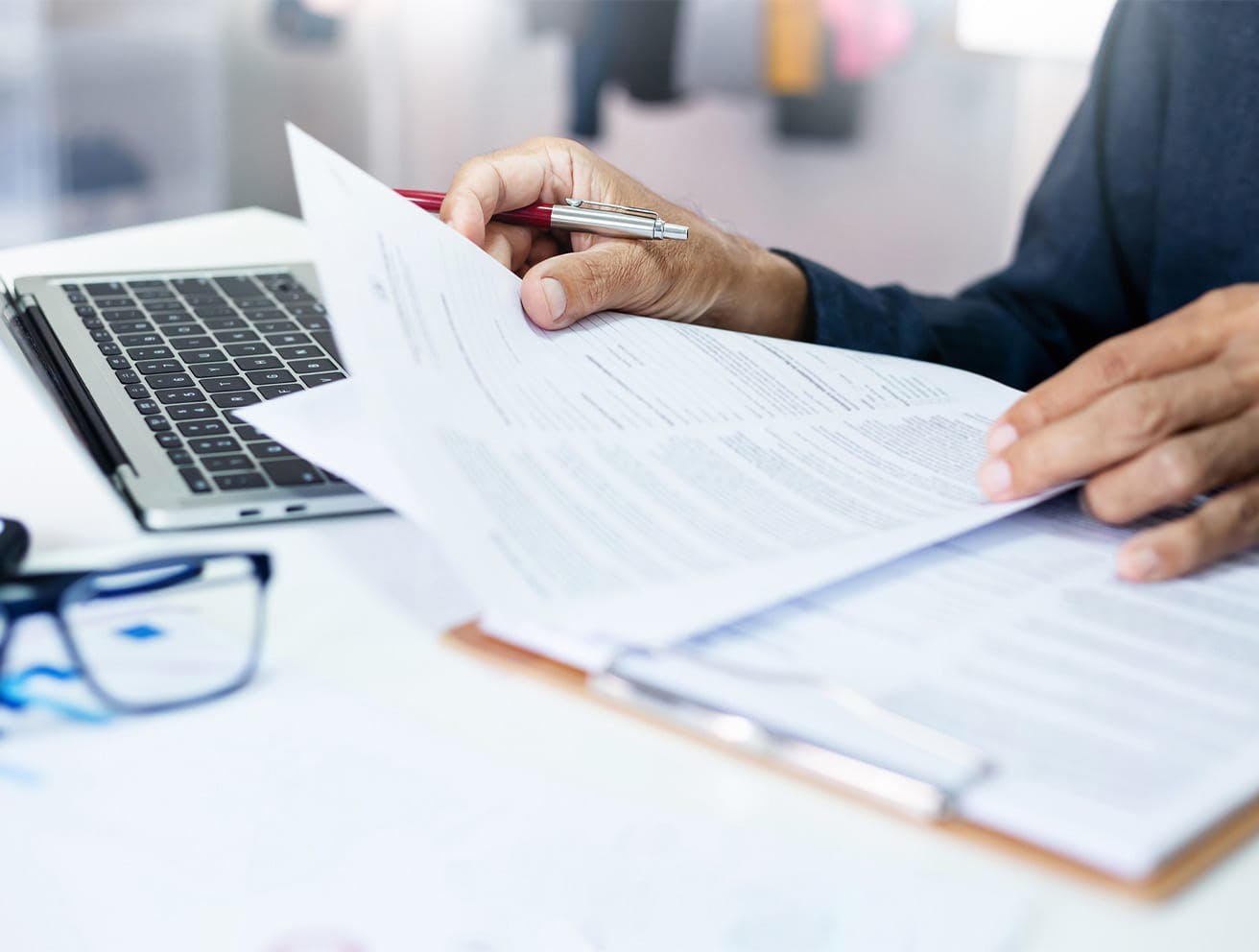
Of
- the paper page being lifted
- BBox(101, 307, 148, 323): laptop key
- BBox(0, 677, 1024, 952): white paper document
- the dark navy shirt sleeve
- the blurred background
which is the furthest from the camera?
the blurred background

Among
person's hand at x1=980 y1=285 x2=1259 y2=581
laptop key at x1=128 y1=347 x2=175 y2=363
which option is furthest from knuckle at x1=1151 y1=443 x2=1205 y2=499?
laptop key at x1=128 y1=347 x2=175 y2=363

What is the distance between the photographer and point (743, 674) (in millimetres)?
409

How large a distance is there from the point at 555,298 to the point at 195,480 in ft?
0.65

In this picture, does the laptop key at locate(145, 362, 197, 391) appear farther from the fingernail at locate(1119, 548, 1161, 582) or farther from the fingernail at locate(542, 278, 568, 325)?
the fingernail at locate(1119, 548, 1161, 582)

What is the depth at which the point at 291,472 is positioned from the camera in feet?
1.86

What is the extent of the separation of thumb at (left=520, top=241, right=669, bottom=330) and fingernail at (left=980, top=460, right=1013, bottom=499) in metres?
0.23

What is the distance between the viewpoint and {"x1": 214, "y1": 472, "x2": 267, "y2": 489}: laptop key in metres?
0.55

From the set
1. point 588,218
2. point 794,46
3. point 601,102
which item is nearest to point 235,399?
point 588,218

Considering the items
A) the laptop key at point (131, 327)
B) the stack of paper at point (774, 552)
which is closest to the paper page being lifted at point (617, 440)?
the stack of paper at point (774, 552)

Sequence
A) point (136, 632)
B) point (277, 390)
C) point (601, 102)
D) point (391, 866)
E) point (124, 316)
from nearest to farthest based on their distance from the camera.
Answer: point (391, 866), point (136, 632), point (277, 390), point (124, 316), point (601, 102)

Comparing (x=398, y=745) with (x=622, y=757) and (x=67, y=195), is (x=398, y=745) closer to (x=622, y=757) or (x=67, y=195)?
(x=622, y=757)

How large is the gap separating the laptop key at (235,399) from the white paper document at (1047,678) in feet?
1.00

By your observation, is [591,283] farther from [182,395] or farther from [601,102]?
[601,102]

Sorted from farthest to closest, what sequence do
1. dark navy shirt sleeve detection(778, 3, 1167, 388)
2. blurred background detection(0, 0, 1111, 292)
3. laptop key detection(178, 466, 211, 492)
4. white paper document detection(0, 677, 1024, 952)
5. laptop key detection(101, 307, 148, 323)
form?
blurred background detection(0, 0, 1111, 292) → dark navy shirt sleeve detection(778, 3, 1167, 388) → laptop key detection(101, 307, 148, 323) → laptop key detection(178, 466, 211, 492) → white paper document detection(0, 677, 1024, 952)
